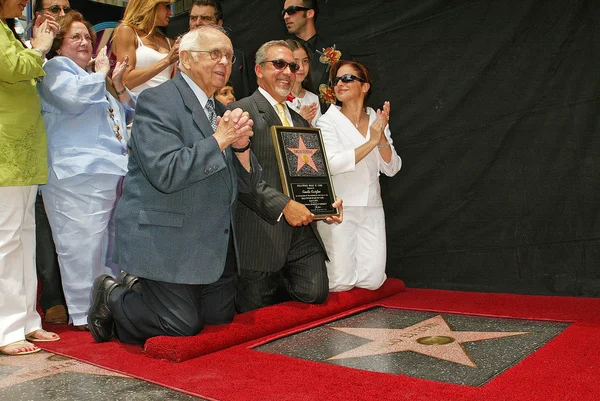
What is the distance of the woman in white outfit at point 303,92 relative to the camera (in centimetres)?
456

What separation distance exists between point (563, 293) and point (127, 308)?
3146 mm

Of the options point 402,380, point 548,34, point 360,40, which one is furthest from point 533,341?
point 360,40

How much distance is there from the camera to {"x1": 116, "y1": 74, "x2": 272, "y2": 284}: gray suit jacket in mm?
3061

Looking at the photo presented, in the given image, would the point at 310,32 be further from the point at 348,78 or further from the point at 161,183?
the point at 161,183

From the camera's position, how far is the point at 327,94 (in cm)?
491

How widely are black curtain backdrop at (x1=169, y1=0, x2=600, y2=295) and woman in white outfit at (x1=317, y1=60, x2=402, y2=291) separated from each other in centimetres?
63

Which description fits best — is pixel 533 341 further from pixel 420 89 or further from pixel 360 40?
pixel 360 40

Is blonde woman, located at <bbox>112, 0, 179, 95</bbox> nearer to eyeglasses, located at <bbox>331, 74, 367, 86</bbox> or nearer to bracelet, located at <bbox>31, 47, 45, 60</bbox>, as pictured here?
bracelet, located at <bbox>31, 47, 45, 60</bbox>

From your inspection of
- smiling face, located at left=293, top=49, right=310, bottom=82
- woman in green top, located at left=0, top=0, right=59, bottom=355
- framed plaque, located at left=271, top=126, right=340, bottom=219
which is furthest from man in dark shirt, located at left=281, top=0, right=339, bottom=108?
woman in green top, located at left=0, top=0, right=59, bottom=355

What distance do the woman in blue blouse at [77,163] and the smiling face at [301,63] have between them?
140cm

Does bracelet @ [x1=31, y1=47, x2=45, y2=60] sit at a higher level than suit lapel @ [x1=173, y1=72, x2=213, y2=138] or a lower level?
higher

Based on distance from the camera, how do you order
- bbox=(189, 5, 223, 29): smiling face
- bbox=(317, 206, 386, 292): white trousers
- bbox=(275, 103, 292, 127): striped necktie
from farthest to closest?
bbox=(189, 5, 223, 29): smiling face, bbox=(317, 206, 386, 292): white trousers, bbox=(275, 103, 292, 127): striped necktie

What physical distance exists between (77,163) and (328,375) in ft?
6.57

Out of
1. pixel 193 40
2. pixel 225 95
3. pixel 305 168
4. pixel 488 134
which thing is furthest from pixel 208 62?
pixel 488 134
